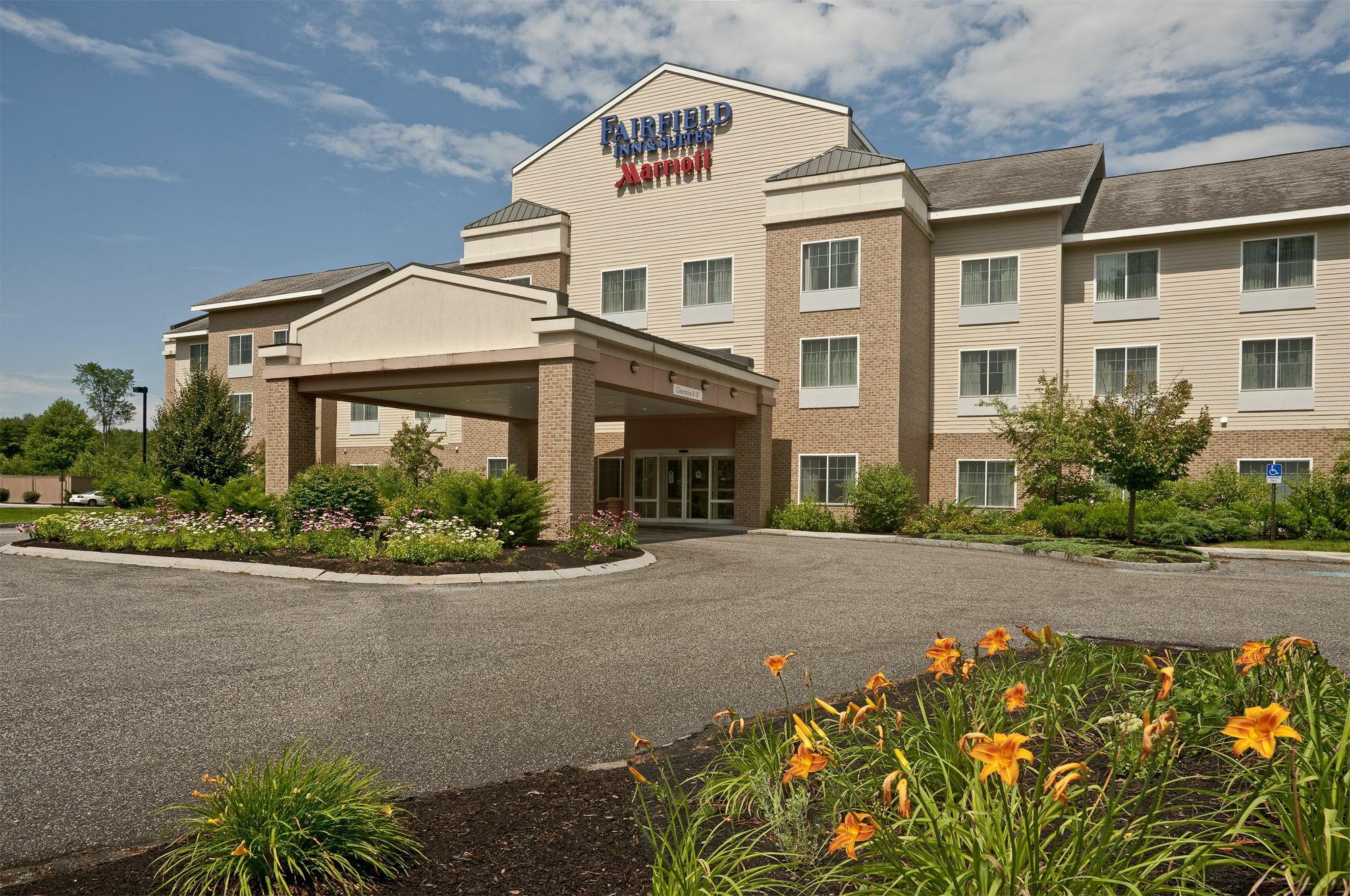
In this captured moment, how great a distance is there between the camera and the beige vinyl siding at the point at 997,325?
27.1 meters

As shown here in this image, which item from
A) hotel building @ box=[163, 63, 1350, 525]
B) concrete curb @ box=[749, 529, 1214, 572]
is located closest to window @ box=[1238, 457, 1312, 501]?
hotel building @ box=[163, 63, 1350, 525]

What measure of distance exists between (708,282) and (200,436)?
17270 mm

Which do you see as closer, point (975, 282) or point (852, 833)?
point (852, 833)

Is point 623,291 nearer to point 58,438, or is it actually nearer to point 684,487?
point 684,487

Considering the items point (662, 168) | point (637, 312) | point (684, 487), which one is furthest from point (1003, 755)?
point (662, 168)

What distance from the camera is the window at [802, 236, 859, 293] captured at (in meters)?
27.0

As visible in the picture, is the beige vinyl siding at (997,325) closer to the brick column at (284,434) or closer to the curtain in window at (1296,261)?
the curtain in window at (1296,261)

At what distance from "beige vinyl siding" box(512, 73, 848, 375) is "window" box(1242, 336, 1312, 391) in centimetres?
1405

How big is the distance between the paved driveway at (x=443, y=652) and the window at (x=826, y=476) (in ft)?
38.6

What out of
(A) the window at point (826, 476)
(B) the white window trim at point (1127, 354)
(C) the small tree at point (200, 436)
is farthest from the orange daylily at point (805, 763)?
(C) the small tree at point (200, 436)

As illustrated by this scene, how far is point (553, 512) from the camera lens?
1767 cm

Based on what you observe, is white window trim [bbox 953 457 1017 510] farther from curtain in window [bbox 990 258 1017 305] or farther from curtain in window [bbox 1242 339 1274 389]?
curtain in window [bbox 1242 339 1274 389]

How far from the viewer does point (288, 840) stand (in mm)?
3248

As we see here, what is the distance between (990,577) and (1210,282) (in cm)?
1766
